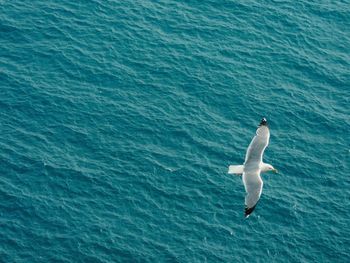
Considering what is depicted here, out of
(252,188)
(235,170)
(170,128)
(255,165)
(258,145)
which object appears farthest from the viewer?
(170,128)

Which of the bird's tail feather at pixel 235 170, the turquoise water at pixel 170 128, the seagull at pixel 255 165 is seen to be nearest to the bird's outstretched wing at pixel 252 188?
the seagull at pixel 255 165

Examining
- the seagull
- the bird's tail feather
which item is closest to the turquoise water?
the seagull

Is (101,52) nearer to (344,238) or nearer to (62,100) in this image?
(62,100)

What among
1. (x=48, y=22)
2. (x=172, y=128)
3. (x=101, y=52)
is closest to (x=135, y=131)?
(x=172, y=128)

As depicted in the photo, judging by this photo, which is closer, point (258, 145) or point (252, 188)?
point (252, 188)

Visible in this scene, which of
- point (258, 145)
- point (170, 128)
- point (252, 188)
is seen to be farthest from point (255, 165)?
point (170, 128)

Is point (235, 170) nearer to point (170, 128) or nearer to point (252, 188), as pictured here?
point (252, 188)
